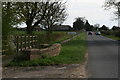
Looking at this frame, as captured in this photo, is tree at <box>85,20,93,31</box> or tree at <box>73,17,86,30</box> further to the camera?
tree at <box>85,20,93,31</box>

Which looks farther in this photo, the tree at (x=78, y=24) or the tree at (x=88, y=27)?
the tree at (x=88, y=27)

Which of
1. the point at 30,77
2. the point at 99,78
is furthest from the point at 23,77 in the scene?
the point at 99,78

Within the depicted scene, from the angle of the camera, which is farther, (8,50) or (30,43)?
(30,43)

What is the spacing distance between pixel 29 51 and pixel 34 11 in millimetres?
17111

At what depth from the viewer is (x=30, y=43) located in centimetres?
1616

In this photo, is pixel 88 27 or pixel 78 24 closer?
pixel 78 24

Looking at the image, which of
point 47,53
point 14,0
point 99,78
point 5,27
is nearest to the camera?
point 99,78

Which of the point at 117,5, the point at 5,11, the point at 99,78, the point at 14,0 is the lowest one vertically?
the point at 99,78

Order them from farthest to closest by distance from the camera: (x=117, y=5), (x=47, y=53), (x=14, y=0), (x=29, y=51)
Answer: (x=117, y=5) → (x=14, y=0) → (x=47, y=53) → (x=29, y=51)

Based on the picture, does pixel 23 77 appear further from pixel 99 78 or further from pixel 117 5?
pixel 117 5

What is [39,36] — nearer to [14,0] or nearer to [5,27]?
[14,0]

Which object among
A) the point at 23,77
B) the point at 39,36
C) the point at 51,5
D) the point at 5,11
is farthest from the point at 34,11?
the point at 23,77

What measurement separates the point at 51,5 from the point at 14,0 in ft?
44.5

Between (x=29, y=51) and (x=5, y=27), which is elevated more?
(x=5, y=27)
